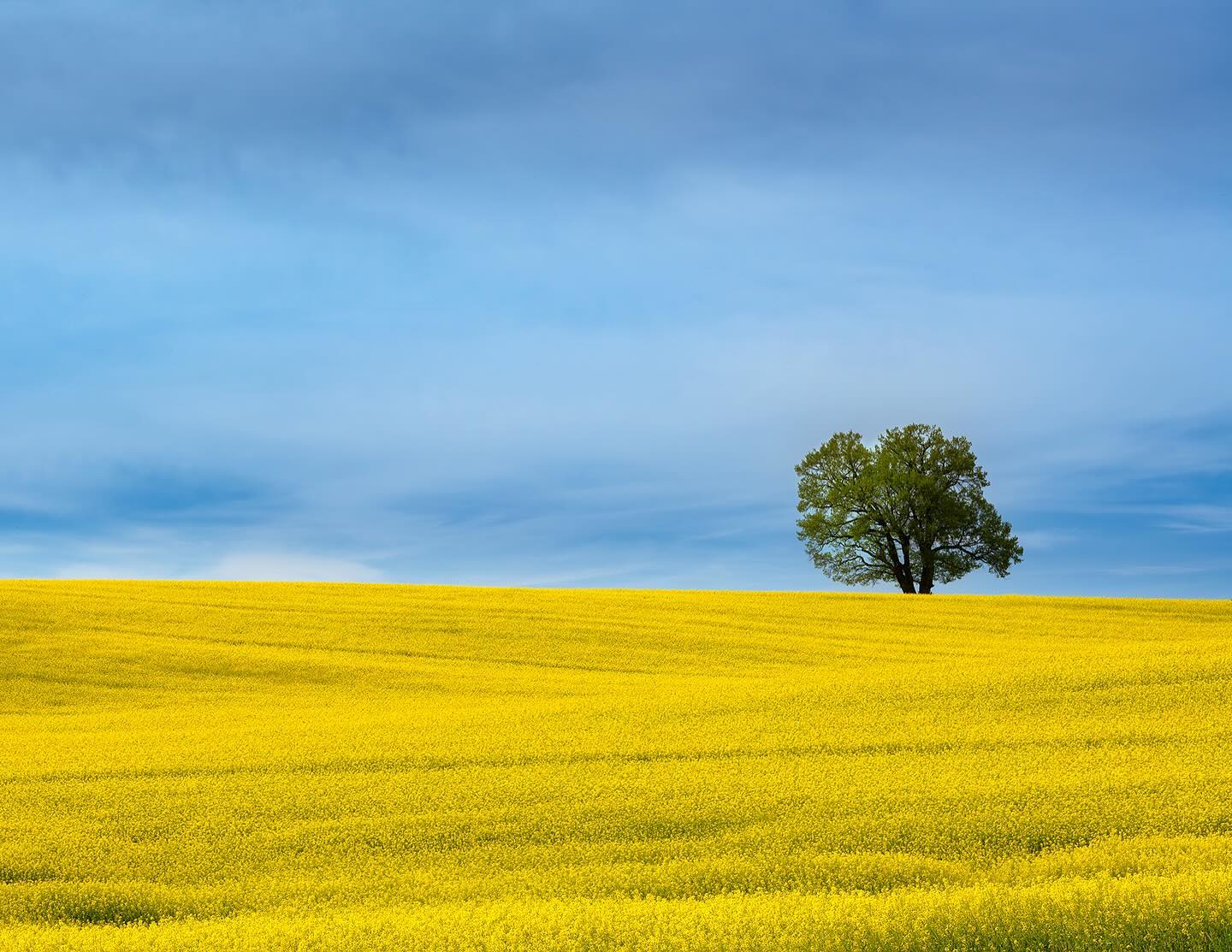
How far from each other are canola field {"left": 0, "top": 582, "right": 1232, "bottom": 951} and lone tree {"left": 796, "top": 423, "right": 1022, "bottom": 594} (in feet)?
84.4

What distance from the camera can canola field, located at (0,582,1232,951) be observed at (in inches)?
262

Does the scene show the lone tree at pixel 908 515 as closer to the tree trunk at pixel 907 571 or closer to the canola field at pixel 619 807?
the tree trunk at pixel 907 571

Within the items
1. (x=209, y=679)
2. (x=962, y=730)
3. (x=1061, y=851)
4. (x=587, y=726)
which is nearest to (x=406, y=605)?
(x=209, y=679)

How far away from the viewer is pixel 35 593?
29766mm

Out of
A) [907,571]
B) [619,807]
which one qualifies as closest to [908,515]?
[907,571]

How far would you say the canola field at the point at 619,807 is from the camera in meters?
6.66

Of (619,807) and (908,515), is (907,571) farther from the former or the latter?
(619,807)

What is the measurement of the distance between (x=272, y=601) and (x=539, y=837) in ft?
75.4

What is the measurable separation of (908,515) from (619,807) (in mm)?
38120

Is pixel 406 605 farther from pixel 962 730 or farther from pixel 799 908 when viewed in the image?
pixel 799 908

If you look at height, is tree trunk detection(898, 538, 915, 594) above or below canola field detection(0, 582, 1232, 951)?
above

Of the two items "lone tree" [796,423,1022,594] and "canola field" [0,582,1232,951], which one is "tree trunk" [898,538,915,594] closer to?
"lone tree" [796,423,1022,594]

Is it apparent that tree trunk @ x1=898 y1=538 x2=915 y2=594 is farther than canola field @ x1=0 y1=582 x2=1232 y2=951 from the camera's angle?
Yes

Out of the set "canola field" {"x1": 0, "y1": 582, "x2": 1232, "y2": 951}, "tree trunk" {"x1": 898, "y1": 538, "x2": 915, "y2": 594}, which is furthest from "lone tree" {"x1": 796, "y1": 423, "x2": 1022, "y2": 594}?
"canola field" {"x1": 0, "y1": 582, "x2": 1232, "y2": 951}
